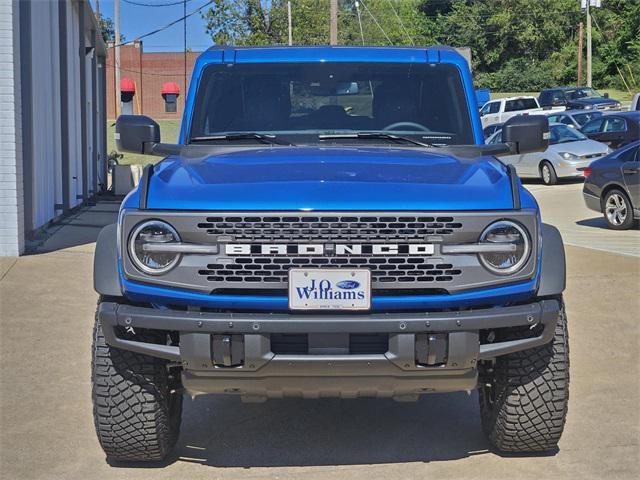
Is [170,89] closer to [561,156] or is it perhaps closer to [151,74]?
[151,74]

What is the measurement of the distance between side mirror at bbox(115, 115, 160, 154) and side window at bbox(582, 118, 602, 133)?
2305 centimetres

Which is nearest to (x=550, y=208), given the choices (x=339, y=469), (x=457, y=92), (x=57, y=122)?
(x=57, y=122)

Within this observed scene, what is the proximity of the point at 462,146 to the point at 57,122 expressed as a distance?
512 inches

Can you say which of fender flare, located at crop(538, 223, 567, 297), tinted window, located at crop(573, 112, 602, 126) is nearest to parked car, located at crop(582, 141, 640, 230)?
fender flare, located at crop(538, 223, 567, 297)

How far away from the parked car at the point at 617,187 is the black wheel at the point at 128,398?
40.2 feet

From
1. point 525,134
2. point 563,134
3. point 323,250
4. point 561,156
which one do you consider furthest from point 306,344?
point 563,134

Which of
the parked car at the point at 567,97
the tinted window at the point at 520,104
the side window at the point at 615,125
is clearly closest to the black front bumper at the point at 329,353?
the side window at the point at 615,125

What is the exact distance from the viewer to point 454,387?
485cm

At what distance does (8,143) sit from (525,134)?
847 cm

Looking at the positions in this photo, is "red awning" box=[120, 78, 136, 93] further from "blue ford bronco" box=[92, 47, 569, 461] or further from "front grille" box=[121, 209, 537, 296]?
"front grille" box=[121, 209, 537, 296]

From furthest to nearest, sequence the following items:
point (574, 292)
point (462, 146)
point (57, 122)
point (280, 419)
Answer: point (57, 122) → point (574, 292) → point (280, 419) → point (462, 146)

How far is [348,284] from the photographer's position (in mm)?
4617

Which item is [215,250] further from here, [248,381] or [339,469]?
[339,469]

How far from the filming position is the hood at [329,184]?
4699 mm
